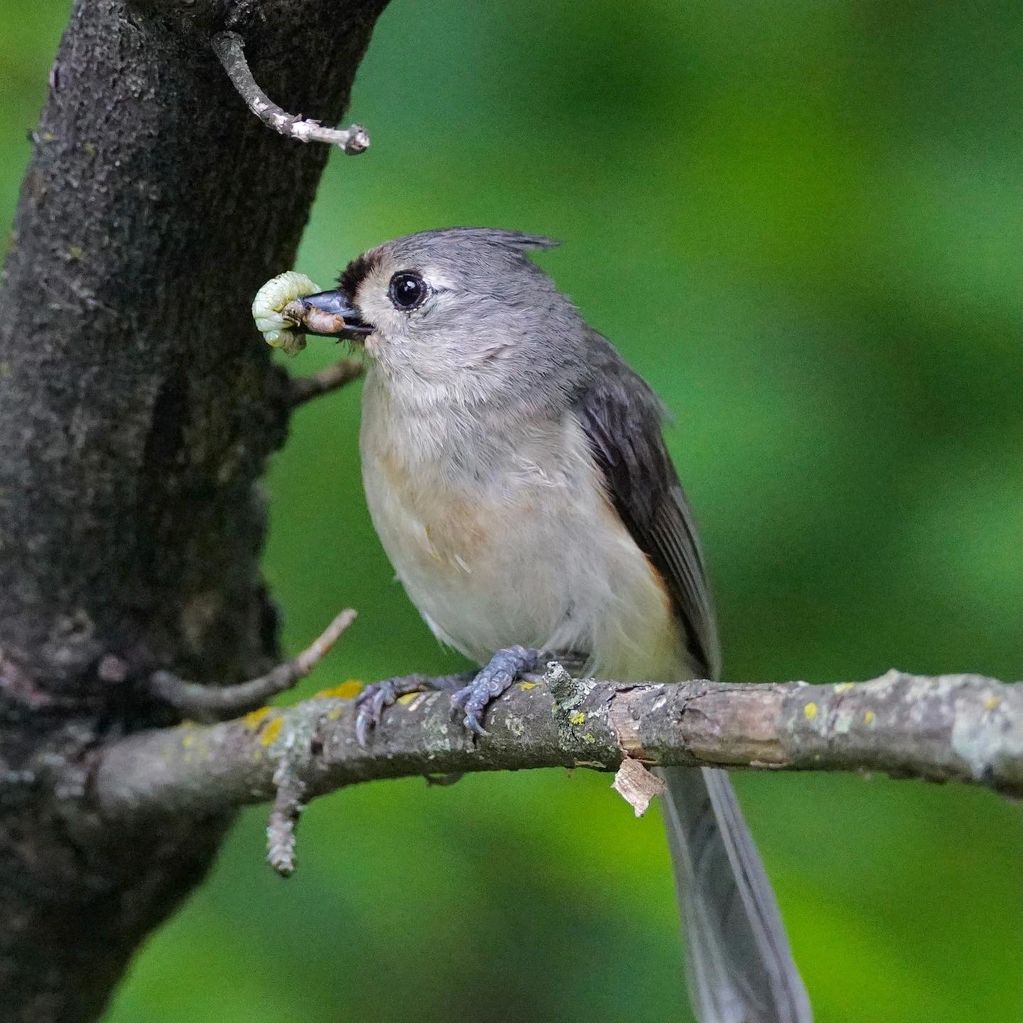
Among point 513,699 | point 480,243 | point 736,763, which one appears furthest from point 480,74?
point 736,763

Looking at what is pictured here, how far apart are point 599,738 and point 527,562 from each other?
1.00 m

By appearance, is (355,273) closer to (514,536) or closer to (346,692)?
(514,536)

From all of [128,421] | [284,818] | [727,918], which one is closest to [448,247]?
[128,421]

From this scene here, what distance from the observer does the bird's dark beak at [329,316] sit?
265 centimetres

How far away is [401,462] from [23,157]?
3.88 ft

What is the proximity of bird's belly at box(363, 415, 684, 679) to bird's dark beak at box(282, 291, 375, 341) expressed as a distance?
272 millimetres

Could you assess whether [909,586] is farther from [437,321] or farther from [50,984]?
[50,984]

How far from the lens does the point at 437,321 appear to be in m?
3.11

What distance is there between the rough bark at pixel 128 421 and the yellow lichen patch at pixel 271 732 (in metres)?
0.30

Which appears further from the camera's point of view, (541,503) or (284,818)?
(541,503)

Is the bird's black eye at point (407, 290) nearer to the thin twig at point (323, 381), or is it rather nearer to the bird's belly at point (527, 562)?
the thin twig at point (323, 381)

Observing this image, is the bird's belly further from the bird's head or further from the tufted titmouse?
the bird's head

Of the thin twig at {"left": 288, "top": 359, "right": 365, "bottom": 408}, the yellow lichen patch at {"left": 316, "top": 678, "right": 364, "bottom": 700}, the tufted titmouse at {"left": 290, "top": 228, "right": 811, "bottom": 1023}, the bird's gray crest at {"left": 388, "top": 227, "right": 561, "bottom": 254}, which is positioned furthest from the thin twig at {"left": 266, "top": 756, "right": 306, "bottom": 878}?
the bird's gray crest at {"left": 388, "top": 227, "right": 561, "bottom": 254}

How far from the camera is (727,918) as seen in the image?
3131 mm
